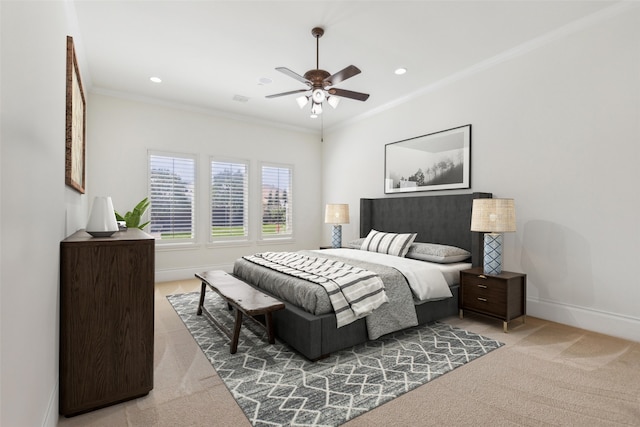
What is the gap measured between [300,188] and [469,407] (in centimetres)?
528

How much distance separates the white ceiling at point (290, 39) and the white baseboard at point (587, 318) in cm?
289

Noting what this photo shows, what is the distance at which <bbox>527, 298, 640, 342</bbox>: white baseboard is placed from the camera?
9.45 feet

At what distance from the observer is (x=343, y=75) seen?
2945 mm

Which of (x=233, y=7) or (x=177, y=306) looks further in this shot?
(x=177, y=306)

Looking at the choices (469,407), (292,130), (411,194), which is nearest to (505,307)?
(469,407)

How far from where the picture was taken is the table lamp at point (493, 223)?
3.19 meters

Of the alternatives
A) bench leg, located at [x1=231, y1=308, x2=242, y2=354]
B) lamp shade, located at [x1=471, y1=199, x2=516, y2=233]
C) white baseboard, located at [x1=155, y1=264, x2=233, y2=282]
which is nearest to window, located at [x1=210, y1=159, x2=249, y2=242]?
white baseboard, located at [x1=155, y1=264, x2=233, y2=282]

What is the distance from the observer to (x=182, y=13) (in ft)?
9.68

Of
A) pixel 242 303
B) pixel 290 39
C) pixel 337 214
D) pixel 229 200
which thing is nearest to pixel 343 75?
pixel 290 39

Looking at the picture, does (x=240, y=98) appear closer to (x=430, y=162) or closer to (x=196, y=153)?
(x=196, y=153)

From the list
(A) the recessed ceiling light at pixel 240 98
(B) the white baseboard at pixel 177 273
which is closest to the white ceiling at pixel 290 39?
(A) the recessed ceiling light at pixel 240 98

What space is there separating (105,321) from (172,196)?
147 inches

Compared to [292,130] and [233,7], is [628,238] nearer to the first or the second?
[233,7]

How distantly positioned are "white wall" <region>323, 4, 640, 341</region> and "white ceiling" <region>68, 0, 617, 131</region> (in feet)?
0.99
